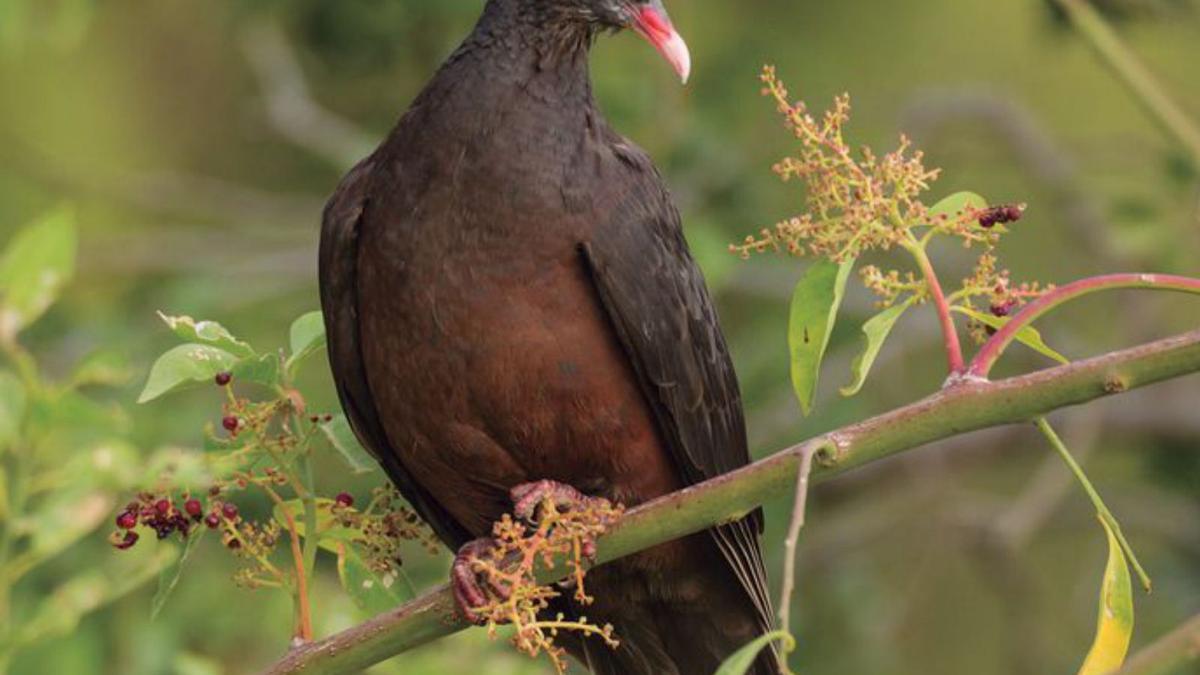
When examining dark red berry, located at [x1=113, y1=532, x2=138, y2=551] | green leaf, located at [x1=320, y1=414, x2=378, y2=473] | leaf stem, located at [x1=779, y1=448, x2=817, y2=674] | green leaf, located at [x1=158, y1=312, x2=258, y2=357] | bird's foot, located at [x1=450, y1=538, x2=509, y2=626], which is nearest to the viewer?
leaf stem, located at [x1=779, y1=448, x2=817, y2=674]

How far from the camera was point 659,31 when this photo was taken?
3.43m

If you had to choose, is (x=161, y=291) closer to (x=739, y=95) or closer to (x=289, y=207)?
(x=289, y=207)

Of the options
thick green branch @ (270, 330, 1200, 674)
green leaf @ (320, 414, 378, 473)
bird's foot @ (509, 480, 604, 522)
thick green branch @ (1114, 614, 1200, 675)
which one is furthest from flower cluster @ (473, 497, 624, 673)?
thick green branch @ (1114, 614, 1200, 675)

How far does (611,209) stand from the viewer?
342cm

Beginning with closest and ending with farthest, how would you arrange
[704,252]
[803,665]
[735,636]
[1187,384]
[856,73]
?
[735,636], [704,252], [803,665], [1187,384], [856,73]

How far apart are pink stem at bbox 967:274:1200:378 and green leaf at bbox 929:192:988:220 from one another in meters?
0.19

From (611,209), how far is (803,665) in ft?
8.78

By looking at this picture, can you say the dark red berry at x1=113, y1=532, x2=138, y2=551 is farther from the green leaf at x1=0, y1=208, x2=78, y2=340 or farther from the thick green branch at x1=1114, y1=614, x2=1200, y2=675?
the thick green branch at x1=1114, y1=614, x2=1200, y2=675

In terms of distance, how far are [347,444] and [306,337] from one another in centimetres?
31

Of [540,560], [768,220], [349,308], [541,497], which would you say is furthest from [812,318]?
[768,220]

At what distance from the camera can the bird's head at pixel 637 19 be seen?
339 centimetres

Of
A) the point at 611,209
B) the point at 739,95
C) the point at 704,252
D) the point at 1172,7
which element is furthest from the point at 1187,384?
the point at 611,209

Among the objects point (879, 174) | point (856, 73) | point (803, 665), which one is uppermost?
point (856, 73)

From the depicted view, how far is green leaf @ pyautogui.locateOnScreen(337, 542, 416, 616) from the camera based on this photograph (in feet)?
9.51
